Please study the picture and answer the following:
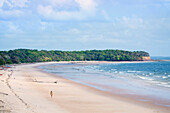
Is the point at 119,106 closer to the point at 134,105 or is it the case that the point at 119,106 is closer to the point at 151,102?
the point at 134,105

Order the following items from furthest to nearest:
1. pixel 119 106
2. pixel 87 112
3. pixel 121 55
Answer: pixel 121 55 < pixel 119 106 < pixel 87 112

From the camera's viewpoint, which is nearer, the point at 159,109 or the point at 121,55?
the point at 159,109

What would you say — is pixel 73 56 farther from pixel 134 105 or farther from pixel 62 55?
pixel 134 105

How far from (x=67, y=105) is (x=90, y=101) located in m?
2.59

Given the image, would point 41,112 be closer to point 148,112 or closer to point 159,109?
point 148,112

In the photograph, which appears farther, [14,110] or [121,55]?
[121,55]

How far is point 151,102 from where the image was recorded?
19.2 m

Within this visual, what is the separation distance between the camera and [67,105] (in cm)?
1712

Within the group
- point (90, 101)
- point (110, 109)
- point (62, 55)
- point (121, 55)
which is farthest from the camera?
point (121, 55)

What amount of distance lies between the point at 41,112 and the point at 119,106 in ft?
20.7

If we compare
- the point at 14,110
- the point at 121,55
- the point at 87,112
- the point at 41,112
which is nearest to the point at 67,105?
the point at 87,112

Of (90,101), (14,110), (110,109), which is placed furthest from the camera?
(90,101)

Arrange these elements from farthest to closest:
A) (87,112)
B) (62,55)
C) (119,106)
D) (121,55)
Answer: (121,55), (62,55), (119,106), (87,112)

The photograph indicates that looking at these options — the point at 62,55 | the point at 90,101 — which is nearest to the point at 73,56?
the point at 62,55
